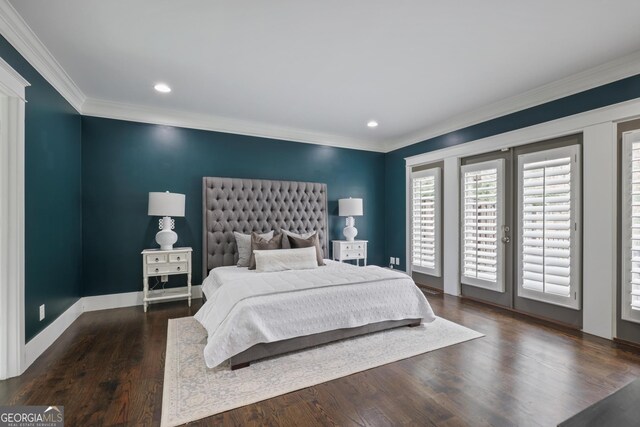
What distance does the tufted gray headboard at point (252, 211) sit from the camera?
4430 millimetres

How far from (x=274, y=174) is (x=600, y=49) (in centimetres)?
412

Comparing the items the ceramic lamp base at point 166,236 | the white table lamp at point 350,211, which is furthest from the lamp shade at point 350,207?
the ceramic lamp base at point 166,236

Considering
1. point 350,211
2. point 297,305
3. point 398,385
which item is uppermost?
point 350,211

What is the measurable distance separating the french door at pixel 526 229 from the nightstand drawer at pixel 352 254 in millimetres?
1666

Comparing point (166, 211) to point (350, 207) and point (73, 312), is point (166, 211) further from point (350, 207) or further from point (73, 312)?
point (350, 207)

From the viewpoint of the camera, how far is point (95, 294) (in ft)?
13.0

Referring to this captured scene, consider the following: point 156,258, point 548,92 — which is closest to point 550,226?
point 548,92

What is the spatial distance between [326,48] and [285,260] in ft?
7.69

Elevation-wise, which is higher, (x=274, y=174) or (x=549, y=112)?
(x=549, y=112)

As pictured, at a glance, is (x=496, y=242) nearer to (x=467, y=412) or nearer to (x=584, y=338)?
(x=584, y=338)

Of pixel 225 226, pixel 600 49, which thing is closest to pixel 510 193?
pixel 600 49

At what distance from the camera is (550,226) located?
136 inches

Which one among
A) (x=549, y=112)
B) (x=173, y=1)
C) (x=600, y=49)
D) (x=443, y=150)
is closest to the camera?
(x=173, y=1)

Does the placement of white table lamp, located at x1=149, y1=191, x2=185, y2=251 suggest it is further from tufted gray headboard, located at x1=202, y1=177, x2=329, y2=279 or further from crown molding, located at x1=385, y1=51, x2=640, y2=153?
crown molding, located at x1=385, y1=51, x2=640, y2=153
